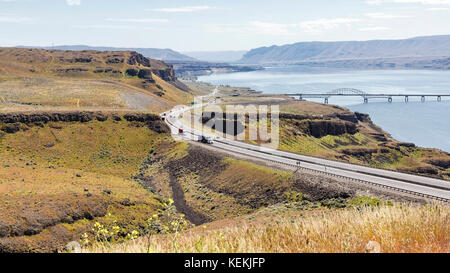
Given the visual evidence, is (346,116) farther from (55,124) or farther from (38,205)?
→ (38,205)

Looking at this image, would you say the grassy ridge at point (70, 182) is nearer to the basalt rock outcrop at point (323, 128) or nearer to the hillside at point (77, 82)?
the hillside at point (77, 82)

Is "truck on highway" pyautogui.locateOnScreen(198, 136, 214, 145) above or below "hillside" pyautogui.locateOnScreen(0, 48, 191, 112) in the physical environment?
below

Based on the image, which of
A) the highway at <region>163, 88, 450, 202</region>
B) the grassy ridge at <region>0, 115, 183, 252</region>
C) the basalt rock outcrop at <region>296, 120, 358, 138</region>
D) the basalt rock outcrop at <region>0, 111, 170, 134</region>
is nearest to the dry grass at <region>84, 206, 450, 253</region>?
the grassy ridge at <region>0, 115, 183, 252</region>

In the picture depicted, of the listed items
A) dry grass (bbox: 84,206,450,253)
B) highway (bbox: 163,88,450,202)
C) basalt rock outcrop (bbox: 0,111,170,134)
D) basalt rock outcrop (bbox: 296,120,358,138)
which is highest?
dry grass (bbox: 84,206,450,253)

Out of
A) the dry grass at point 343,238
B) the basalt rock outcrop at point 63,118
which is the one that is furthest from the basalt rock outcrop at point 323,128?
the dry grass at point 343,238

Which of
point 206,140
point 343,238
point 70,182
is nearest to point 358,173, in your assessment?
point 206,140

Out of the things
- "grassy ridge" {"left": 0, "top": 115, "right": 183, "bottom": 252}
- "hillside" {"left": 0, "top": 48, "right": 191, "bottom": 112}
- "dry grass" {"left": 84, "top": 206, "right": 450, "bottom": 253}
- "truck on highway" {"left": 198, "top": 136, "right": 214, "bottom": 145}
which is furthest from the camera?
"hillside" {"left": 0, "top": 48, "right": 191, "bottom": 112}

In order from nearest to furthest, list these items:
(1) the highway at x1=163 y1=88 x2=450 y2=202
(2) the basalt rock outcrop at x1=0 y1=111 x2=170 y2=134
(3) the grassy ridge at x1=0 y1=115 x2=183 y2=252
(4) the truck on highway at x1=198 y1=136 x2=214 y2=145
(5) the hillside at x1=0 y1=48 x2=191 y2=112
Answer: (3) the grassy ridge at x1=0 y1=115 x2=183 y2=252
(1) the highway at x1=163 y1=88 x2=450 y2=202
(2) the basalt rock outcrop at x1=0 y1=111 x2=170 y2=134
(4) the truck on highway at x1=198 y1=136 x2=214 y2=145
(5) the hillside at x1=0 y1=48 x2=191 y2=112

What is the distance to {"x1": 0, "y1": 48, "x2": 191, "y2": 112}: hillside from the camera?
87.6 meters

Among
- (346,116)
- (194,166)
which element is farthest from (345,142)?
(194,166)

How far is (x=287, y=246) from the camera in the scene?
24.2 feet

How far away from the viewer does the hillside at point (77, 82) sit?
87562mm

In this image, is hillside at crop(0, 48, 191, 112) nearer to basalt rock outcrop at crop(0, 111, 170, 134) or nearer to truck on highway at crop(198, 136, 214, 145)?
basalt rock outcrop at crop(0, 111, 170, 134)

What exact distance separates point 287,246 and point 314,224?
47.0 inches
